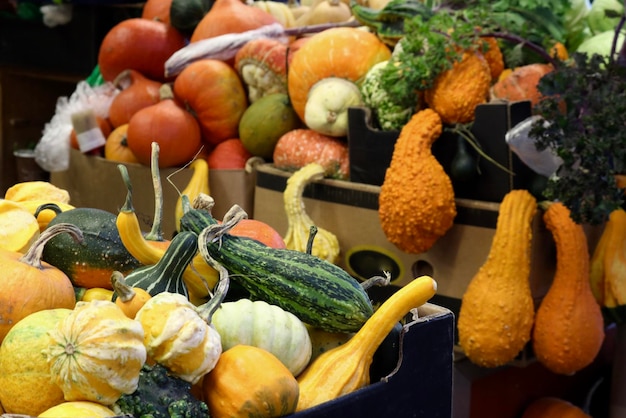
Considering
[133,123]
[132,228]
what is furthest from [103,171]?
[132,228]

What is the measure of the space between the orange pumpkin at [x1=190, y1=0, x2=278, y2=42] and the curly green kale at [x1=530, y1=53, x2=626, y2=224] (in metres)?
1.40

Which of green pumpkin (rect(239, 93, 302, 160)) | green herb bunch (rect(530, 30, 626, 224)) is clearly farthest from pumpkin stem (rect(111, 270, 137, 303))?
green pumpkin (rect(239, 93, 302, 160))

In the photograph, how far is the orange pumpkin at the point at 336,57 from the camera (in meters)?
2.24

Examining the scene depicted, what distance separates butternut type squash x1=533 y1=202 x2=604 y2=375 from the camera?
171 centimetres

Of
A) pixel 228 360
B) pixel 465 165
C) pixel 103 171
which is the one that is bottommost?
pixel 103 171

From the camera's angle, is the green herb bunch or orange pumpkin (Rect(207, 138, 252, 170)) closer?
the green herb bunch

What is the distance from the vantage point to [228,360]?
2.58 feet

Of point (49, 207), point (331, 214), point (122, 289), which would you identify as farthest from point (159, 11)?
point (122, 289)

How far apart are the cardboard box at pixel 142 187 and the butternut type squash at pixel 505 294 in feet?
3.10

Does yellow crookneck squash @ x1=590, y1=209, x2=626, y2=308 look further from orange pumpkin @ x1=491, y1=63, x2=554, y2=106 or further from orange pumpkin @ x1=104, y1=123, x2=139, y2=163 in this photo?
orange pumpkin @ x1=104, y1=123, x2=139, y2=163

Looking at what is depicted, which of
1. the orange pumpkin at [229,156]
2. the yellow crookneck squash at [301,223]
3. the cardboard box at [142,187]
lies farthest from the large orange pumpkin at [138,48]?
the yellow crookneck squash at [301,223]

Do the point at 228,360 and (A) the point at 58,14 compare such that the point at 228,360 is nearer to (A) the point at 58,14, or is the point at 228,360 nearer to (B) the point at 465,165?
(B) the point at 465,165

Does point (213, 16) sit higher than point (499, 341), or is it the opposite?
point (213, 16)

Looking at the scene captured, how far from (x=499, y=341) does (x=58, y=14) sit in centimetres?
267
